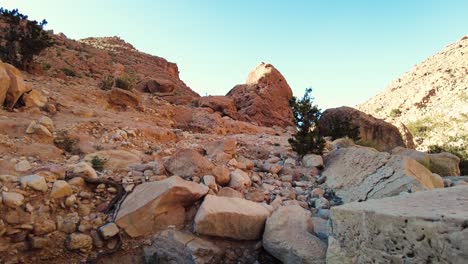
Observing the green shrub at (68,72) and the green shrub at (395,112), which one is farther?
the green shrub at (395,112)

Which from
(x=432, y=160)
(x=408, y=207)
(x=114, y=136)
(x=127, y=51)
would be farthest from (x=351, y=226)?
(x=127, y=51)

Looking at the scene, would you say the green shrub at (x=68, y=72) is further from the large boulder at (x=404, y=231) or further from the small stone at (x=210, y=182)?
the large boulder at (x=404, y=231)

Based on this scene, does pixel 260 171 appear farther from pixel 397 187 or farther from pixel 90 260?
pixel 90 260

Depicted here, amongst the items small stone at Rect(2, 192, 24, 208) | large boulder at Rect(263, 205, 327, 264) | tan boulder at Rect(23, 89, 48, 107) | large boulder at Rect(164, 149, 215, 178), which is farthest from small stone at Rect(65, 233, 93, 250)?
tan boulder at Rect(23, 89, 48, 107)

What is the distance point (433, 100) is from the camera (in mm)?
29141

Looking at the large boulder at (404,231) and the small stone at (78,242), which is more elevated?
the large boulder at (404,231)

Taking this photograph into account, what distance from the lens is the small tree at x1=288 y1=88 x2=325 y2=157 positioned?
6.40m

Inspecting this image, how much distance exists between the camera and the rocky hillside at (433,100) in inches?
923

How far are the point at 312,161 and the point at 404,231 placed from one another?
3746mm

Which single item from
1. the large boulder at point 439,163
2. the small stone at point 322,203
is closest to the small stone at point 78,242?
the small stone at point 322,203

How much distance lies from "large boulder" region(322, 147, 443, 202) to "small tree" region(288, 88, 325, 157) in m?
0.98

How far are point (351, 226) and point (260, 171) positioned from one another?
2923 mm

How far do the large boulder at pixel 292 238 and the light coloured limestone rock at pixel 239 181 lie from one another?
0.93m

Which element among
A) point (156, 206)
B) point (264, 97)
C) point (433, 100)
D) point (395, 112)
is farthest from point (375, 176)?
point (433, 100)
